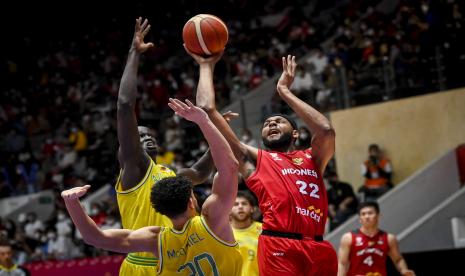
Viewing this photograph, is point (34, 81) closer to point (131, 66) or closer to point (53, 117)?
point (53, 117)

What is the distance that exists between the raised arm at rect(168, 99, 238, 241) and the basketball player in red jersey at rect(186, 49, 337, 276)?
1229mm

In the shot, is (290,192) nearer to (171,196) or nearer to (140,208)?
(140,208)

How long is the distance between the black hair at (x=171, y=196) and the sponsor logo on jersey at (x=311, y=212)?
1.58 m

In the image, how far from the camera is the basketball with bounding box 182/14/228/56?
677 centimetres

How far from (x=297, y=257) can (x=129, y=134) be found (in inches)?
60.9

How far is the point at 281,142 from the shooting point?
6961 mm

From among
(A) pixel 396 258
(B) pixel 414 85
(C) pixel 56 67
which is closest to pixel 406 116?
(B) pixel 414 85

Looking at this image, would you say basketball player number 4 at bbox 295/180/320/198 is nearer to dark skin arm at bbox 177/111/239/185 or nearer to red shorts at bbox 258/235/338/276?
red shorts at bbox 258/235/338/276

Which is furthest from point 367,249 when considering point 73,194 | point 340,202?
point 73,194

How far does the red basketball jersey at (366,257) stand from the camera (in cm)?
1004

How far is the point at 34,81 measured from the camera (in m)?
25.0

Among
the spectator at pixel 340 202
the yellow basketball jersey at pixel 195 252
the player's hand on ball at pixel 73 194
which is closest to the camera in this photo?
the player's hand on ball at pixel 73 194

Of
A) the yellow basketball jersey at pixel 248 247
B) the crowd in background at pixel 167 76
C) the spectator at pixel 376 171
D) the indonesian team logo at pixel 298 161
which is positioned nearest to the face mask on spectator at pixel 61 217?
the crowd in background at pixel 167 76

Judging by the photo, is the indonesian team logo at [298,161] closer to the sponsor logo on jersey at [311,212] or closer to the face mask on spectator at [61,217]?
the sponsor logo on jersey at [311,212]
